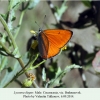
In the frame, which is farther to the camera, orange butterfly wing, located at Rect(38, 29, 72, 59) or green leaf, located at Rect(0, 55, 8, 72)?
green leaf, located at Rect(0, 55, 8, 72)

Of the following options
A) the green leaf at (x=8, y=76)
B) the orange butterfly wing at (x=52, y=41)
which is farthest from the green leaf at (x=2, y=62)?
A: the orange butterfly wing at (x=52, y=41)

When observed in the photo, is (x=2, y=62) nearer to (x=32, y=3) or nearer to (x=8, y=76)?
(x=8, y=76)

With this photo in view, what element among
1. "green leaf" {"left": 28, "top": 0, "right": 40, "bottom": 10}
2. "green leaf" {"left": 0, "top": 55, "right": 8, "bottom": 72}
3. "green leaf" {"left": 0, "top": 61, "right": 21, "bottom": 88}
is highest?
"green leaf" {"left": 28, "top": 0, "right": 40, "bottom": 10}

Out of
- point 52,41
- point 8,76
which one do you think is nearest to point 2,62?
point 8,76

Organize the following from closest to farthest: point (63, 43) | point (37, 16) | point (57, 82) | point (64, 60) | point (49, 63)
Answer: point (63, 43), point (57, 82), point (49, 63), point (64, 60), point (37, 16)

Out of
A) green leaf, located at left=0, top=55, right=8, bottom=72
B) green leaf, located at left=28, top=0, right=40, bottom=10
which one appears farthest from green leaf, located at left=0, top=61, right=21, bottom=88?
green leaf, located at left=28, top=0, right=40, bottom=10

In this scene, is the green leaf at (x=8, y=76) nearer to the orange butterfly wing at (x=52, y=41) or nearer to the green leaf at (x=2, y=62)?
the green leaf at (x=2, y=62)

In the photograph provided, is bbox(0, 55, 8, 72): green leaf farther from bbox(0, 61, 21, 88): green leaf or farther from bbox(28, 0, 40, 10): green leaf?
bbox(28, 0, 40, 10): green leaf
